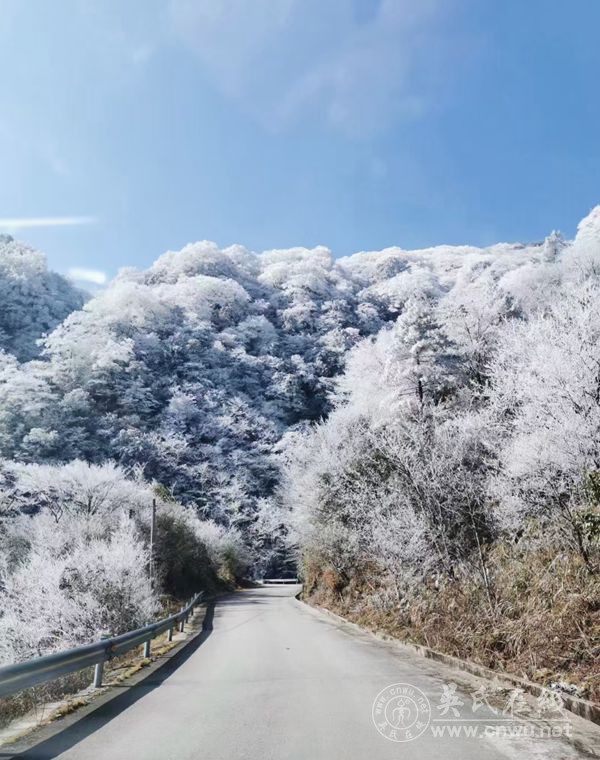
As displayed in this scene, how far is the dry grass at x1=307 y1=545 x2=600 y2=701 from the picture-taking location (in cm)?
722

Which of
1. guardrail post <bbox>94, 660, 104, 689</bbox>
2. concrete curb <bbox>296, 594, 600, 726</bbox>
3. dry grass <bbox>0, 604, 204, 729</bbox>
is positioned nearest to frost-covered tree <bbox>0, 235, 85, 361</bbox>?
dry grass <bbox>0, 604, 204, 729</bbox>

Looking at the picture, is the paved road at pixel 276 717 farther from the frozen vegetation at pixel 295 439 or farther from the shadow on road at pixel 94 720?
the frozen vegetation at pixel 295 439

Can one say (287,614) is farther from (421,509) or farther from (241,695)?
(241,695)

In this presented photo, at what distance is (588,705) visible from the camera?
575 cm

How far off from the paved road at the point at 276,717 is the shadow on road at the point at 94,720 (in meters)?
0.02

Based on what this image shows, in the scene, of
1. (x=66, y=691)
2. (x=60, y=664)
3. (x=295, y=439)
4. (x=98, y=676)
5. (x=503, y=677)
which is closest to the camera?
(x=60, y=664)

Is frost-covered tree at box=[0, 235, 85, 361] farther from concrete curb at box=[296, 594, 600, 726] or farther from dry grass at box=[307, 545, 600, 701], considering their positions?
concrete curb at box=[296, 594, 600, 726]

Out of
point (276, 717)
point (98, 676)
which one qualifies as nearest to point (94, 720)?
point (276, 717)

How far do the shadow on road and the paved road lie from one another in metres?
0.02

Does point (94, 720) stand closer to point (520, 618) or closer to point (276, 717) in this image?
point (276, 717)

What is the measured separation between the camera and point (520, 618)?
8.80m

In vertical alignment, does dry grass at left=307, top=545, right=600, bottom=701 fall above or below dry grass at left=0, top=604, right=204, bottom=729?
above

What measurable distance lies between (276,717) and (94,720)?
2.12 metres

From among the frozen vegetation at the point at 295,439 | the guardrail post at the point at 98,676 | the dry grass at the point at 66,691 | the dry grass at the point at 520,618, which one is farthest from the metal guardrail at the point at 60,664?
the frozen vegetation at the point at 295,439
